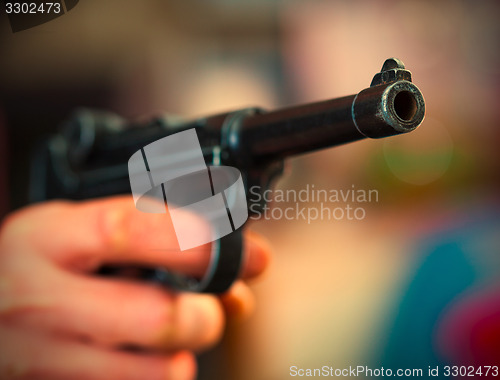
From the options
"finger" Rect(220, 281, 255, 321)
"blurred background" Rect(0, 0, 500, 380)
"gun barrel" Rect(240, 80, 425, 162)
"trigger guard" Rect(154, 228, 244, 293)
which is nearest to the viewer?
"gun barrel" Rect(240, 80, 425, 162)

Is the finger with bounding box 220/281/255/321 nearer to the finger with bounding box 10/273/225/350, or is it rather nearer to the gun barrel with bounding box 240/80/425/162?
the finger with bounding box 10/273/225/350

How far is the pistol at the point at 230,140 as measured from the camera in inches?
6.9

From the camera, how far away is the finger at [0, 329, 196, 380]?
0.30m

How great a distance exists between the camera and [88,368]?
31cm

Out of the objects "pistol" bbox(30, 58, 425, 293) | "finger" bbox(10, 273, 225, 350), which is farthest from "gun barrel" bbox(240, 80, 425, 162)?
"finger" bbox(10, 273, 225, 350)

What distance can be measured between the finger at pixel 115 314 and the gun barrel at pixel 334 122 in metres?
0.15

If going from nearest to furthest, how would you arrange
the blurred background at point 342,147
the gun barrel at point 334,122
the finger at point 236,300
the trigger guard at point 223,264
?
the gun barrel at point 334,122, the trigger guard at point 223,264, the finger at point 236,300, the blurred background at point 342,147

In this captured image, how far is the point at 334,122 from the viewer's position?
0.20 metres

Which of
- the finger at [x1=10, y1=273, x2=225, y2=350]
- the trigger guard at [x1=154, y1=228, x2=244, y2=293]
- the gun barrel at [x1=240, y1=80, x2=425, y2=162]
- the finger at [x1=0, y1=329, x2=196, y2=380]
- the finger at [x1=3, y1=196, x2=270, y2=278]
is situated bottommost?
the finger at [x1=0, y1=329, x2=196, y2=380]

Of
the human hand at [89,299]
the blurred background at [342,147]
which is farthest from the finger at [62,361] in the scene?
the blurred background at [342,147]

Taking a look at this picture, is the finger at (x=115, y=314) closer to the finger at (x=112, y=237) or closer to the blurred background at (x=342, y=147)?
the finger at (x=112, y=237)

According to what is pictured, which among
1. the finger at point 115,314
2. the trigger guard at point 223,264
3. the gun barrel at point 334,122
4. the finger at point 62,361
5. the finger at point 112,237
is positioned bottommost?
the finger at point 62,361

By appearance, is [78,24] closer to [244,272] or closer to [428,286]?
[244,272]

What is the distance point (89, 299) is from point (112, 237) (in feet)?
0.16
